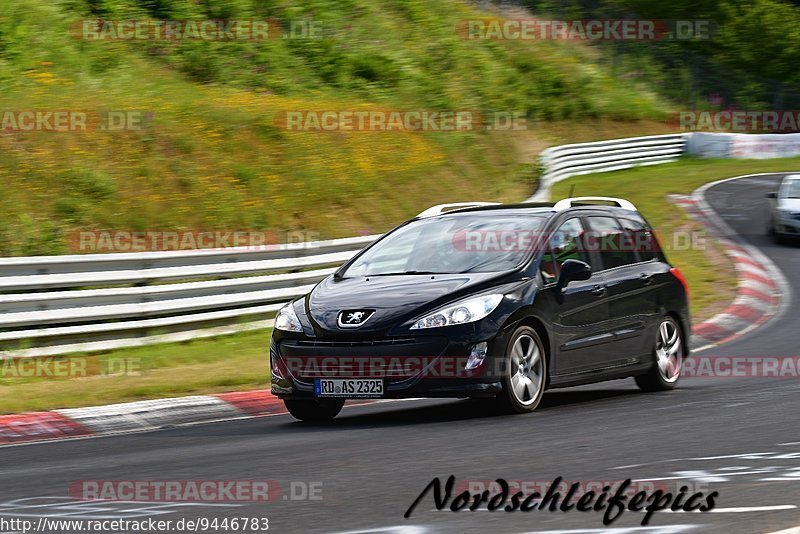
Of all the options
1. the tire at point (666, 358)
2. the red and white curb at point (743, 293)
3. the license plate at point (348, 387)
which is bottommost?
the red and white curb at point (743, 293)

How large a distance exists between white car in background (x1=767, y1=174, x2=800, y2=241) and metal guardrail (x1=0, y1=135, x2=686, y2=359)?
11054 mm

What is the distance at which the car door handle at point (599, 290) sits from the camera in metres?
10.3

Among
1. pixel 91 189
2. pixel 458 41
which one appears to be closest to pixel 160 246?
pixel 91 189

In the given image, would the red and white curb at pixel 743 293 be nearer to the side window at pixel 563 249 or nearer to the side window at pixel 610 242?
the side window at pixel 610 242

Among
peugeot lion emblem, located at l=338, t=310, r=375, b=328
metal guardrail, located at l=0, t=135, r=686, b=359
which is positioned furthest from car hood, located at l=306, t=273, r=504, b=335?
metal guardrail, located at l=0, t=135, r=686, b=359

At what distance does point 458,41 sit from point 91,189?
2394 centimetres

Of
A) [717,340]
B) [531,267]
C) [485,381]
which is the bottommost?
[717,340]

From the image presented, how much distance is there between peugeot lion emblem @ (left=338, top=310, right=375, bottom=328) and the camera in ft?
29.7

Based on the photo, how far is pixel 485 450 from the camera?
24.6ft

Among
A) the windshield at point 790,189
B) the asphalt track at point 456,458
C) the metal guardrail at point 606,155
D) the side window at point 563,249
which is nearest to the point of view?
the asphalt track at point 456,458

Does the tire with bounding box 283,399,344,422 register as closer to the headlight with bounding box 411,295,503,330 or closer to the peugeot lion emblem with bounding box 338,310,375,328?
the peugeot lion emblem with bounding box 338,310,375,328

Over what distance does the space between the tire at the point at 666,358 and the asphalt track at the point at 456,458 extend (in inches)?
12.4

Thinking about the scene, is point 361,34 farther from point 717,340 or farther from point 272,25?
point 717,340

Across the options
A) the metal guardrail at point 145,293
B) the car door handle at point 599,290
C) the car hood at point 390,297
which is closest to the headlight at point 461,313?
the car hood at point 390,297
